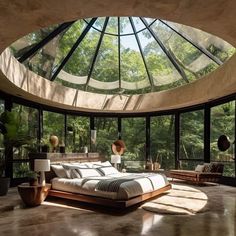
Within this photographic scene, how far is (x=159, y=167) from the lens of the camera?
35.2 ft

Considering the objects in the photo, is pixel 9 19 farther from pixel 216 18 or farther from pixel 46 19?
pixel 216 18

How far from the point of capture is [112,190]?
212 inches

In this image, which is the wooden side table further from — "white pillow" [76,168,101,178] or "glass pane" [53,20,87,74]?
"glass pane" [53,20,87,74]

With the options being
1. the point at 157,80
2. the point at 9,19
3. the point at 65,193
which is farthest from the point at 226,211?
the point at 157,80

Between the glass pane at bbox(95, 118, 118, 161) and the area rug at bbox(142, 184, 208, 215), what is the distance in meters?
4.52

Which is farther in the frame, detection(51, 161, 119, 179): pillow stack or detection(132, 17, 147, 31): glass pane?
detection(132, 17, 147, 31): glass pane

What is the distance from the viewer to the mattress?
17.5 ft

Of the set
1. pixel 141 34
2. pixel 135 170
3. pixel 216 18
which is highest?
pixel 141 34

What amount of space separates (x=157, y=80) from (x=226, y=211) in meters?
5.86

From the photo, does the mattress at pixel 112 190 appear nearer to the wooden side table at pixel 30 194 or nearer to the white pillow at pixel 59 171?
the white pillow at pixel 59 171

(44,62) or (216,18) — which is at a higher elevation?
(44,62)

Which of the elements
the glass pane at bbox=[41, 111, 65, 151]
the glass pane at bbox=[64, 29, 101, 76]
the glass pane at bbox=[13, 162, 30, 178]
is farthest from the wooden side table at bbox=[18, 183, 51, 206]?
the glass pane at bbox=[64, 29, 101, 76]

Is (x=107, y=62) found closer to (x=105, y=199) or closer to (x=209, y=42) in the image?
(x=209, y=42)

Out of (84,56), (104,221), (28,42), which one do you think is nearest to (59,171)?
(104,221)
